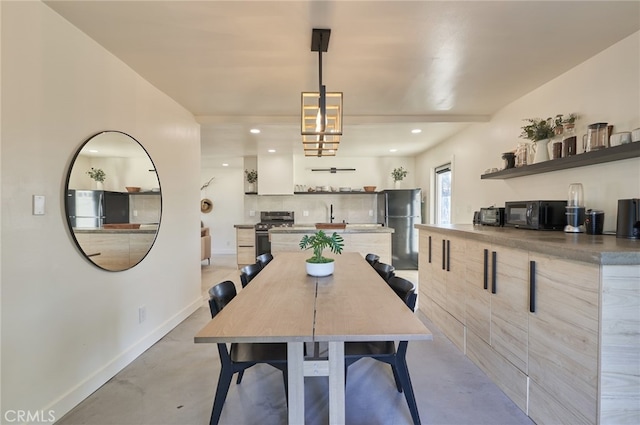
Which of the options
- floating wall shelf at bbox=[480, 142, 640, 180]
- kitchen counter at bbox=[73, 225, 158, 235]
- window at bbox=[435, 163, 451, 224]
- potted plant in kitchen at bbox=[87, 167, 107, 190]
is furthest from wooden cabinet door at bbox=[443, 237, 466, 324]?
potted plant in kitchen at bbox=[87, 167, 107, 190]

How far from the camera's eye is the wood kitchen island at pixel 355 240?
431cm

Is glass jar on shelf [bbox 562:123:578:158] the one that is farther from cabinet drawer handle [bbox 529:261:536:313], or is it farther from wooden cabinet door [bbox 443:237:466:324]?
cabinet drawer handle [bbox 529:261:536:313]

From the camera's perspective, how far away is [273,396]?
189 cm

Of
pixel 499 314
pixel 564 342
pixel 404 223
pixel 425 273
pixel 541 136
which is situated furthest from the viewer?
pixel 404 223

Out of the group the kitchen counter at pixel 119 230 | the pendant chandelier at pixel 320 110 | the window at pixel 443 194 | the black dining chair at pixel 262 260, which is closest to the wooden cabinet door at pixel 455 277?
the pendant chandelier at pixel 320 110

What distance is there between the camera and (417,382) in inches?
80.4

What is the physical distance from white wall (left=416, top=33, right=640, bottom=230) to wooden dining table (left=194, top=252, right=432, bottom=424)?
1.83 meters

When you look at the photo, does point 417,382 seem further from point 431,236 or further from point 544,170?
point 544,170

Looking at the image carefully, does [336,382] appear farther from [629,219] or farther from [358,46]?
[358,46]

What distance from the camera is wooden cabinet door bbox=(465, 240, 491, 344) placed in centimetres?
209

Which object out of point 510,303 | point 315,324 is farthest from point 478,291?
point 315,324

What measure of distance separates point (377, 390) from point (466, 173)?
331 centimetres

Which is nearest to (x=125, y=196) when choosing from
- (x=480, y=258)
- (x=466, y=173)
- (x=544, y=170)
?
(x=480, y=258)
